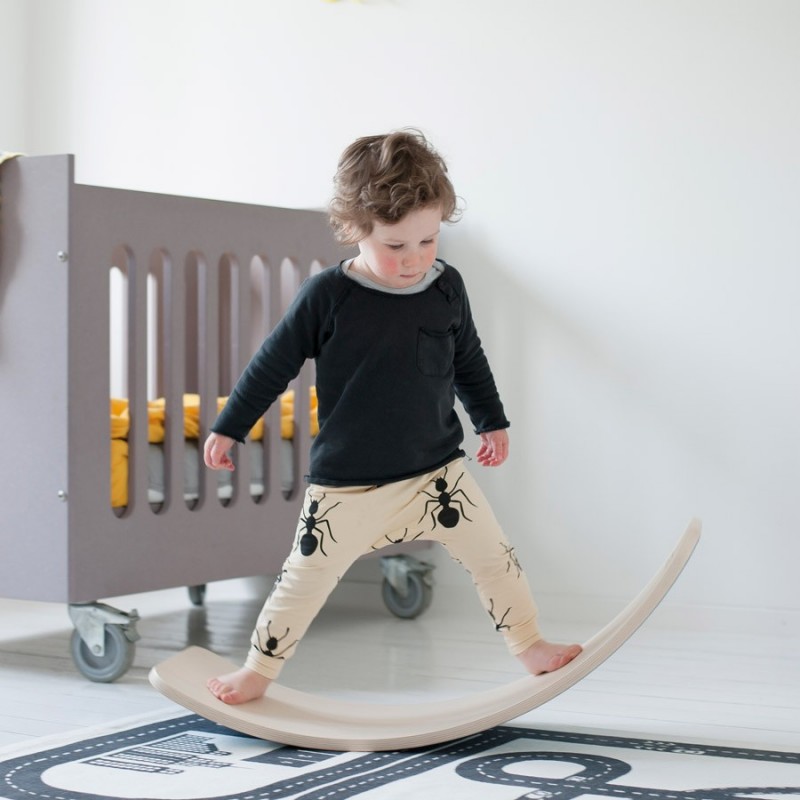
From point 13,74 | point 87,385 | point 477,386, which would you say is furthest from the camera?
point 13,74

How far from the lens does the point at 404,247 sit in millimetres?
1408

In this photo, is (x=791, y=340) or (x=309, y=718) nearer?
(x=309, y=718)

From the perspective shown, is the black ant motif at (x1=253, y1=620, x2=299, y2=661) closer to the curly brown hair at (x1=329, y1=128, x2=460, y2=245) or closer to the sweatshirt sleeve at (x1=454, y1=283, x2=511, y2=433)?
the sweatshirt sleeve at (x1=454, y1=283, x2=511, y2=433)

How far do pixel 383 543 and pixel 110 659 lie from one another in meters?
0.54

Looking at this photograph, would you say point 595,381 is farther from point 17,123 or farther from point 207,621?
point 17,123

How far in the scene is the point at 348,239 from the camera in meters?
1.44

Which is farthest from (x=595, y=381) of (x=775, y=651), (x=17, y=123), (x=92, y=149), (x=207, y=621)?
(x=17, y=123)

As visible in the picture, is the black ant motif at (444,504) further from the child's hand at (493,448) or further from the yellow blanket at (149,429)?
the yellow blanket at (149,429)

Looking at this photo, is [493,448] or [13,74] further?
[13,74]

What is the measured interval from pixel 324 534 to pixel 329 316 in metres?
0.24

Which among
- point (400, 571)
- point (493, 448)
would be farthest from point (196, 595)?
point (493, 448)

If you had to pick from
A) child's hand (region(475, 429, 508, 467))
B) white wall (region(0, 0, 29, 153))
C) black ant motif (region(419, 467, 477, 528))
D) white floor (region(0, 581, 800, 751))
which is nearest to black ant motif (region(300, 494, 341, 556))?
black ant motif (region(419, 467, 477, 528))

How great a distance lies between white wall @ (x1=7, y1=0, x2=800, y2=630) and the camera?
87.3 inches

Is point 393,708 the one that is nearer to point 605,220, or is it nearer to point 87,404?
point 87,404
